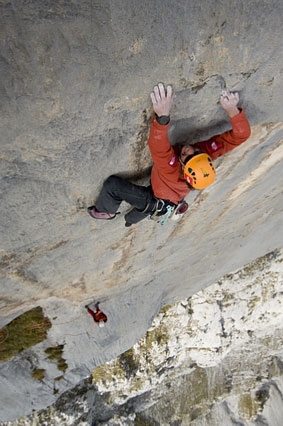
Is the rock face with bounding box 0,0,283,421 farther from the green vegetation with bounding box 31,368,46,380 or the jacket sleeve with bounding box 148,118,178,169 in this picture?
the green vegetation with bounding box 31,368,46,380

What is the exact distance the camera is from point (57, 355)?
6848 millimetres

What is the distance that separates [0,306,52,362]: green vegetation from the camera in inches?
236

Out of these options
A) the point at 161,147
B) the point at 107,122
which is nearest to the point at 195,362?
the point at 161,147

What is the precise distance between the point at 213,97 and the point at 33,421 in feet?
23.4

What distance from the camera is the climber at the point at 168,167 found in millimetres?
3131

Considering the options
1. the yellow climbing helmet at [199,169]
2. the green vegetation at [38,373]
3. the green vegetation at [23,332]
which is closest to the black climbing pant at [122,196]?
the yellow climbing helmet at [199,169]

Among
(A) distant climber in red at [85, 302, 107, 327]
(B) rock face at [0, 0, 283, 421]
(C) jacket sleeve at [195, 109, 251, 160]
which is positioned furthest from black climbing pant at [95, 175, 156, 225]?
(A) distant climber in red at [85, 302, 107, 327]

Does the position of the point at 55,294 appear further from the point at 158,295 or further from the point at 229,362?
the point at 229,362

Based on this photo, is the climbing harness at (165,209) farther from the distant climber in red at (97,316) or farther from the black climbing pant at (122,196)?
the distant climber in red at (97,316)

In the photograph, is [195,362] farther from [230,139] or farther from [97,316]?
[230,139]

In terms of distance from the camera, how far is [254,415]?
1171 centimetres

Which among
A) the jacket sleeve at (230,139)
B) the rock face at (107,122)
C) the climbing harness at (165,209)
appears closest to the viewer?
the rock face at (107,122)

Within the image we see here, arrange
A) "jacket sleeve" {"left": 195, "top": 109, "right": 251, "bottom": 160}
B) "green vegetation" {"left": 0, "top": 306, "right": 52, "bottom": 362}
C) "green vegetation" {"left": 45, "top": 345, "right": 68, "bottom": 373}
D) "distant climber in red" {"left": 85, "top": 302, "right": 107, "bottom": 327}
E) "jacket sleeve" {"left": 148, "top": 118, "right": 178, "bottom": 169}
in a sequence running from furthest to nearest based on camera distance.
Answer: "green vegetation" {"left": 45, "top": 345, "right": 68, "bottom": 373}, "distant climber in red" {"left": 85, "top": 302, "right": 107, "bottom": 327}, "green vegetation" {"left": 0, "top": 306, "right": 52, "bottom": 362}, "jacket sleeve" {"left": 195, "top": 109, "right": 251, "bottom": 160}, "jacket sleeve" {"left": 148, "top": 118, "right": 178, "bottom": 169}

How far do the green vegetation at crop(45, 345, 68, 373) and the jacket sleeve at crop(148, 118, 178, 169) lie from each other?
4.60 m
